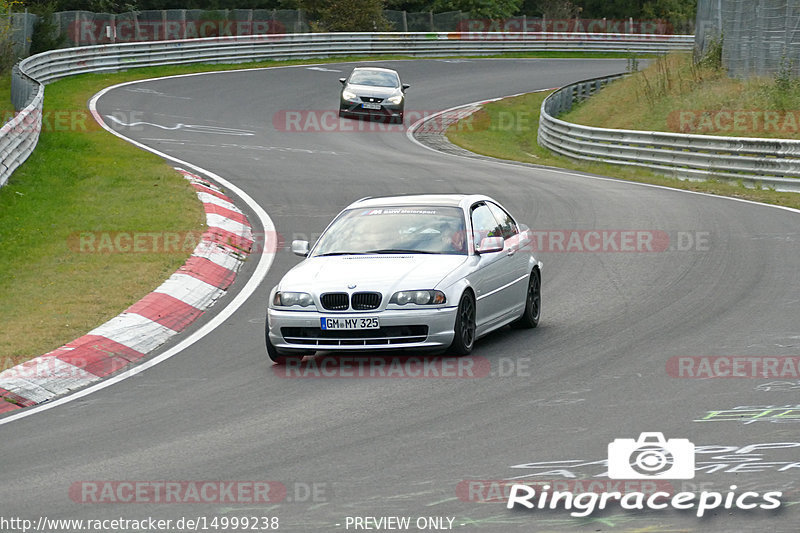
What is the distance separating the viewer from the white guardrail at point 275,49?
32375mm

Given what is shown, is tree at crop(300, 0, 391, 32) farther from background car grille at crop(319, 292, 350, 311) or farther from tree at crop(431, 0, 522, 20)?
background car grille at crop(319, 292, 350, 311)

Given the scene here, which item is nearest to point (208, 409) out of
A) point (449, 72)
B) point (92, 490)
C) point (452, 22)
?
point (92, 490)

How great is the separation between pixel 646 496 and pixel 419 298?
4.12 meters

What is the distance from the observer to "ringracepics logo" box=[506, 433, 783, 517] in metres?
6.35

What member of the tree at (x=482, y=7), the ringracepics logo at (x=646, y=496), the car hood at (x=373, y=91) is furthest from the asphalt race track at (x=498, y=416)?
the tree at (x=482, y=7)

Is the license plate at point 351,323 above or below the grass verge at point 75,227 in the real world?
above

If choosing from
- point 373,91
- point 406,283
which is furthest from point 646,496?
point 373,91

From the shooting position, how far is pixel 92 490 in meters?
7.09

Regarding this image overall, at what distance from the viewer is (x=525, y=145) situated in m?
37.1

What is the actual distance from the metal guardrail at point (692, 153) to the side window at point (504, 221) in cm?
1169

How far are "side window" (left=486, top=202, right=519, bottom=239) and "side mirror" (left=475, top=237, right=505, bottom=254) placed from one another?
37.6 inches

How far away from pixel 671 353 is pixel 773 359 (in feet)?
2.75

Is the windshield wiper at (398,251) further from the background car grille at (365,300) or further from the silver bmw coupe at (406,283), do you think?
the background car grille at (365,300)

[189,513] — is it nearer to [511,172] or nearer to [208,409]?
[208,409]
